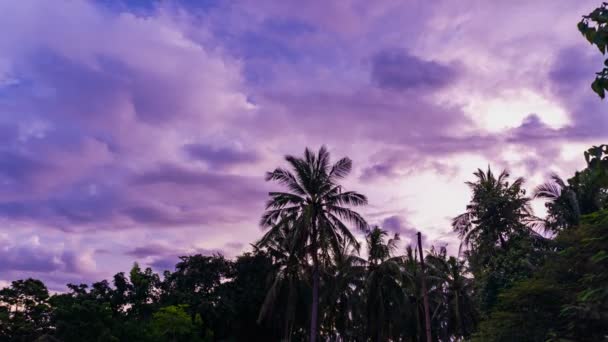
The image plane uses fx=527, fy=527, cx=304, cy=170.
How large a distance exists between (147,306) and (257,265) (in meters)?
10.4

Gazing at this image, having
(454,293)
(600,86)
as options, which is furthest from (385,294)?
(600,86)

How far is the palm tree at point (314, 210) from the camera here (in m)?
29.0

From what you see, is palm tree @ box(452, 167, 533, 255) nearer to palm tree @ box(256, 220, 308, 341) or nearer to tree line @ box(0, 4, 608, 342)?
tree line @ box(0, 4, 608, 342)

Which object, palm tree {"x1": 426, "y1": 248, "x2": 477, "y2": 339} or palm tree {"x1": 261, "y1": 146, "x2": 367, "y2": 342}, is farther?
palm tree {"x1": 426, "y1": 248, "x2": 477, "y2": 339}

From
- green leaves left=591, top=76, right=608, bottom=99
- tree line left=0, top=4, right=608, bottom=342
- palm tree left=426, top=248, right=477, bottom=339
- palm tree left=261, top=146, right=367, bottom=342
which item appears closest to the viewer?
green leaves left=591, top=76, right=608, bottom=99

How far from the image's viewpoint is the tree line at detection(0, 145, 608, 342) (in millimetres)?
20203

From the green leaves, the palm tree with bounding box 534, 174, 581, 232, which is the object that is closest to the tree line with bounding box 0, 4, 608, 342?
the palm tree with bounding box 534, 174, 581, 232

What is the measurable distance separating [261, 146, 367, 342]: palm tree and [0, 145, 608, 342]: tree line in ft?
0.20

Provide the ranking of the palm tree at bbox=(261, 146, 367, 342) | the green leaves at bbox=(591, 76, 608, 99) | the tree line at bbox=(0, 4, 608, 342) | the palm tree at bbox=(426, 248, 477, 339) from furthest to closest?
the palm tree at bbox=(426, 248, 477, 339)
the palm tree at bbox=(261, 146, 367, 342)
the tree line at bbox=(0, 4, 608, 342)
the green leaves at bbox=(591, 76, 608, 99)

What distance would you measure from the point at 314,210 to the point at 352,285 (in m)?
11.6

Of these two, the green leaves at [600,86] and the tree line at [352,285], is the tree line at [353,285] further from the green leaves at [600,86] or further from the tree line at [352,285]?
the green leaves at [600,86]

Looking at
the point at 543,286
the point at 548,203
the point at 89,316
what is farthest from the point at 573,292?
the point at 89,316

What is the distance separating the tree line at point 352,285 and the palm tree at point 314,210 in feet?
0.20

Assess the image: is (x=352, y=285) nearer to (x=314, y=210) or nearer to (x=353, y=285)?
(x=353, y=285)
